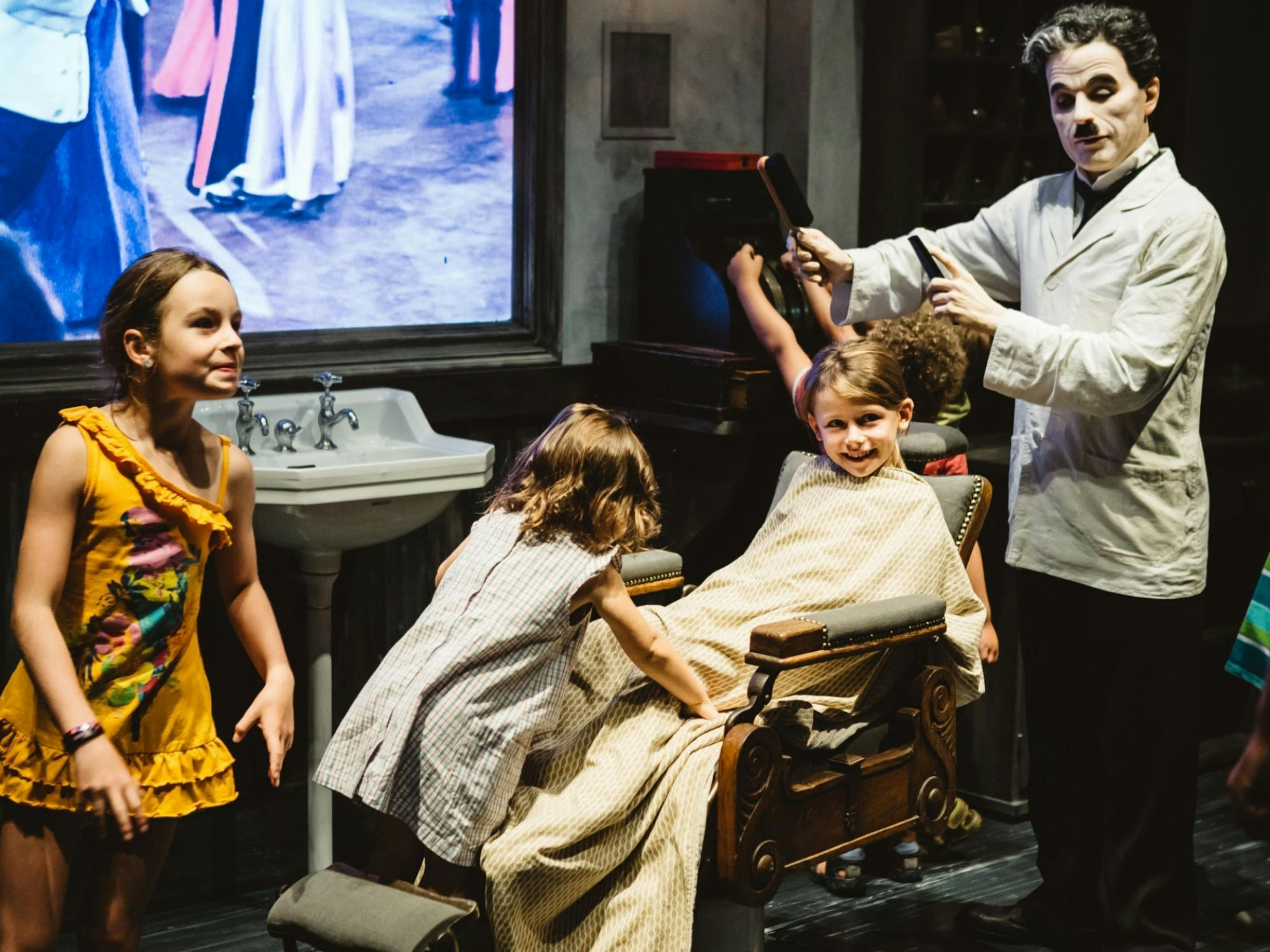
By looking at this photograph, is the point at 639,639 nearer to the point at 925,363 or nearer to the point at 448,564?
the point at 448,564

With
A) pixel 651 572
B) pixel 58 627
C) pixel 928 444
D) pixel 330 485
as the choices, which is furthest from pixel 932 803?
pixel 58 627

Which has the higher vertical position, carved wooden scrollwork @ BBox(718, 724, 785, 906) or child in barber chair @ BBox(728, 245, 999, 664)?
child in barber chair @ BBox(728, 245, 999, 664)

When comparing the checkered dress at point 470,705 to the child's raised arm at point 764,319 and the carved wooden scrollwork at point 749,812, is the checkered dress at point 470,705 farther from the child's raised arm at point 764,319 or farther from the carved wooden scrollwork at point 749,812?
the child's raised arm at point 764,319

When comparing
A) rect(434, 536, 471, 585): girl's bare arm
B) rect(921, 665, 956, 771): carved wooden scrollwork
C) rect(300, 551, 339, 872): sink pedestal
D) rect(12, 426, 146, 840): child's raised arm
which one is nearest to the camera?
rect(12, 426, 146, 840): child's raised arm

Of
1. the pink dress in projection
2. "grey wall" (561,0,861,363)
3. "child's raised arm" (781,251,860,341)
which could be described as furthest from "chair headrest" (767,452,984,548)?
the pink dress in projection

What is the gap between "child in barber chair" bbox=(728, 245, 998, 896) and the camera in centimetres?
302

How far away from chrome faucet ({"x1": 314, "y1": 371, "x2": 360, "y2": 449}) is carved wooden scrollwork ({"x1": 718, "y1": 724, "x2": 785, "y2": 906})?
4.41 feet

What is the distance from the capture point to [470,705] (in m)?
2.40

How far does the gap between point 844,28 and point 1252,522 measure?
179cm

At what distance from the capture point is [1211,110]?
17.2ft

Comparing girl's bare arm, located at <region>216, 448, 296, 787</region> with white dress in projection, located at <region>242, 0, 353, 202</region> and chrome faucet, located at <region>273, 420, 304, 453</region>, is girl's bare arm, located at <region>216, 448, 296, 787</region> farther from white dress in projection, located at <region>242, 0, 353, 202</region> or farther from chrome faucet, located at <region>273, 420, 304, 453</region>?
white dress in projection, located at <region>242, 0, 353, 202</region>

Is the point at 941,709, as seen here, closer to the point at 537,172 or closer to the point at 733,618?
the point at 733,618

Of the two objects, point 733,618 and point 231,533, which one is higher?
point 231,533

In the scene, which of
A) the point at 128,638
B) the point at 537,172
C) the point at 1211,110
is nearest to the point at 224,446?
the point at 128,638
